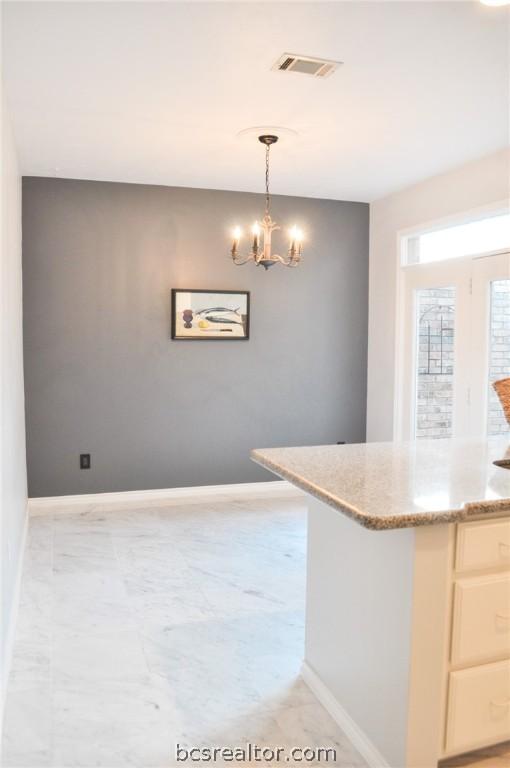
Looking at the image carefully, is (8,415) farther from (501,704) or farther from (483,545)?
(501,704)

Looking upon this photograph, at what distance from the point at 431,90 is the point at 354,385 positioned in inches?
118

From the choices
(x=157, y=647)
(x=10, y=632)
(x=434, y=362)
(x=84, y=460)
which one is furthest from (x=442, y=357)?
(x=10, y=632)

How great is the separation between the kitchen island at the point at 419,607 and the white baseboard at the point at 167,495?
3.12 meters

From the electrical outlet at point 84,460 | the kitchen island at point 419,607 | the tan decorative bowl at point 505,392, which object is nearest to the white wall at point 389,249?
the tan decorative bowl at point 505,392

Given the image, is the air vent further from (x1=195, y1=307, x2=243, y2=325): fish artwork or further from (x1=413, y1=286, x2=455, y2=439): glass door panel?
(x1=195, y1=307, x2=243, y2=325): fish artwork

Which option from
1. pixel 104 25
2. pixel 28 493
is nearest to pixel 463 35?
pixel 104 25

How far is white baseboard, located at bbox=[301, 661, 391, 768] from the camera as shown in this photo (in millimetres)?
1929

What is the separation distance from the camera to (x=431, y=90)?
305 centimetres

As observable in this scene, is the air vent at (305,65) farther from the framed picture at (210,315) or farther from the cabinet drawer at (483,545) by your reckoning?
the framed picture at (210,315)

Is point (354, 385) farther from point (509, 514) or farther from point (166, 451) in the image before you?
point (509, 514)

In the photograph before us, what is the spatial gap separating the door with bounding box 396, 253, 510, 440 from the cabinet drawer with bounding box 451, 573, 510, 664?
2.58 meters

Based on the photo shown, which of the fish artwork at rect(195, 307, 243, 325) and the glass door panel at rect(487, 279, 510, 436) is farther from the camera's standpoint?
the fish artwork at rect(195, 307, 243, 325)

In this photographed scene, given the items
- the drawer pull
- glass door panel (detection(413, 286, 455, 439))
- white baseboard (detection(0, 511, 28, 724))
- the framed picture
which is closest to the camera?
the drawer pull

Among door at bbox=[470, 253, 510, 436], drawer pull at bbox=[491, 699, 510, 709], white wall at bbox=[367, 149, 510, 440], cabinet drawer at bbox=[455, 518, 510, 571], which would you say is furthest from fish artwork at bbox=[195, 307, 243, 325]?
drawer pull at bbox=[491, 699, 510, 709]
